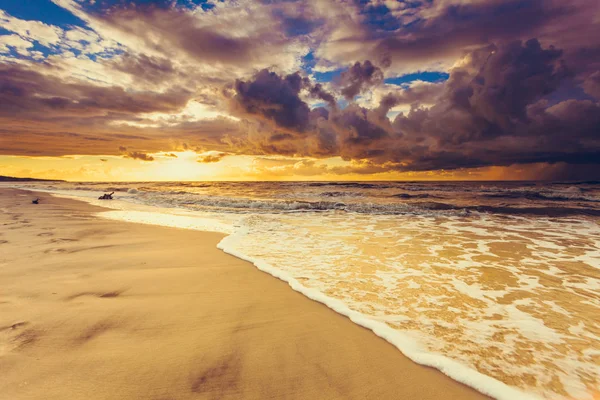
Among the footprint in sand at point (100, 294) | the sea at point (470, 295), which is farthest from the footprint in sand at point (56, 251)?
the sea at point (470, 295)

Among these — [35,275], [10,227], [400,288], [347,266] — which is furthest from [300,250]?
[10,227]

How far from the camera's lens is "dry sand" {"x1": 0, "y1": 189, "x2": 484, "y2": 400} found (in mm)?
2266

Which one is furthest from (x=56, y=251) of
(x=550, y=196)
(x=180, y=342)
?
(x=550, y=196)

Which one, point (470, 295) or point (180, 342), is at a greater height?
point (180, 342)

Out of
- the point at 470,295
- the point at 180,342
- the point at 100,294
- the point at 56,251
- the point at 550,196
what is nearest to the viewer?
the point at 180,342

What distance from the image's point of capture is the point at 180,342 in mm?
2850

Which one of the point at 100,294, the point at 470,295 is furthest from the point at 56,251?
the point at 470,295

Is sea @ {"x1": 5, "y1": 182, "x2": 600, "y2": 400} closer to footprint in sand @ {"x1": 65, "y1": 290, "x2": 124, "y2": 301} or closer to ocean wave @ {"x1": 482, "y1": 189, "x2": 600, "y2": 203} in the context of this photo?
footprint in sand @ {"x1": 65, "y1": 290, "x2": 124, "y2": 301}

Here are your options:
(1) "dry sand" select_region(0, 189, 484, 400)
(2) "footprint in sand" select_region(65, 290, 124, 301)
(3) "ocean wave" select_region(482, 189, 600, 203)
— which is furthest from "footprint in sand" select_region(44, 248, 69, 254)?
(3) "ocean wave" select_region(482, 189, 600, 203)

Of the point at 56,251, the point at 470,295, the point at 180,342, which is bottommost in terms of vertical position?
the point at 470,295

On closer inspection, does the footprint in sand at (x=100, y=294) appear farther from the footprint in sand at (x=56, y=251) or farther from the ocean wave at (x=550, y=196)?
the ocean wave at (x=550, y=196)

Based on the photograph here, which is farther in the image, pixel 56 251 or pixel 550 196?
pixel 550 196

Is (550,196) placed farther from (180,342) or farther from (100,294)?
(100,294)

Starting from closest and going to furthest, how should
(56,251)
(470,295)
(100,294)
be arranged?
(100,294) < (470,295) < (56,251)
